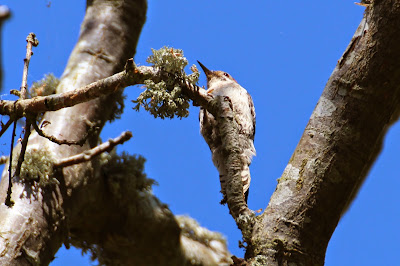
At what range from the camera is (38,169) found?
2.28 meters

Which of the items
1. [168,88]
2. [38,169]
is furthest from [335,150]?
[38,169]

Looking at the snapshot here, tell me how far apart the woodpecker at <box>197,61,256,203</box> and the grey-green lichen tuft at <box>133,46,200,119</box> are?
18 cm

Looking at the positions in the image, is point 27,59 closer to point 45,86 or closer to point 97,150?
point 97,150

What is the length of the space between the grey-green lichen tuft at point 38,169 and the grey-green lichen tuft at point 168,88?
2.70ft

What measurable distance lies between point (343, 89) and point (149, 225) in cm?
188

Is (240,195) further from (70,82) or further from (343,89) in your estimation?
(70,82)

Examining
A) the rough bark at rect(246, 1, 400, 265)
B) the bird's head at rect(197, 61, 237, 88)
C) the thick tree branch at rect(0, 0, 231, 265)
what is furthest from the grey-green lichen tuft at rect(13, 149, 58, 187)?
A: the bird's head at rect(197, 61, 237, 88)

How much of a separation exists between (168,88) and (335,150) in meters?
0.67

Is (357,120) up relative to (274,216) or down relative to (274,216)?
up

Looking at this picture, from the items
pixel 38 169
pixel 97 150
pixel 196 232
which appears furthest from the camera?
pixel 196 232

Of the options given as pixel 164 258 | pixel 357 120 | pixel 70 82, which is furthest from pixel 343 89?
pixel 164 258

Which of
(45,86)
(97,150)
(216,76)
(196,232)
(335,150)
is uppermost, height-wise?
(216,76)

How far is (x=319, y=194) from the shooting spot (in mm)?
1437

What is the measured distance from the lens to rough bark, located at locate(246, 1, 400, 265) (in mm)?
1417
